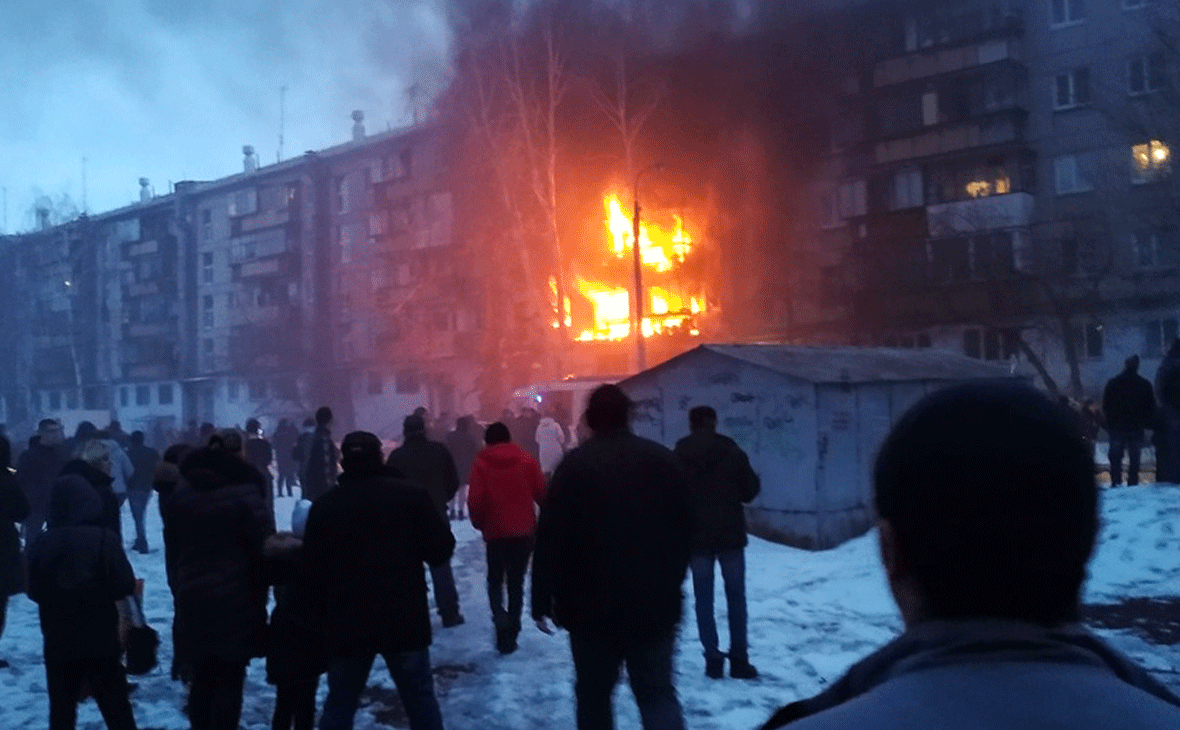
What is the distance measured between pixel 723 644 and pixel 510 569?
1.84 meters

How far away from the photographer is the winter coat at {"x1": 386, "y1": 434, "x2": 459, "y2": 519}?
30.7ft

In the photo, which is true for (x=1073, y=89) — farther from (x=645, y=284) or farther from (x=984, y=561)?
(x=984, y=561)

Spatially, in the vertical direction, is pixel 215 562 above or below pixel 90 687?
above

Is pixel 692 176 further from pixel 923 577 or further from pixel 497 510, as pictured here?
pixel 923 577

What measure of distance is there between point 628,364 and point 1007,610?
132 ft

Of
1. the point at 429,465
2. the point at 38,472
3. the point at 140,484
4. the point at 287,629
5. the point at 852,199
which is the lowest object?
the point at 287,629

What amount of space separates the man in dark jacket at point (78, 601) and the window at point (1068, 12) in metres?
40.7

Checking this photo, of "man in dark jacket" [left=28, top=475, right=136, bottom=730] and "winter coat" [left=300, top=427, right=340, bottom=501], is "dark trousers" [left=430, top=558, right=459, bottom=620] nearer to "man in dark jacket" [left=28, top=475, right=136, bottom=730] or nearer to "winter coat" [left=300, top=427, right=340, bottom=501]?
"winter coat" [left=300, top=427, right=340, bottom=501]

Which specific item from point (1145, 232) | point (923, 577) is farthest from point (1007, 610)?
point (1145, 232)

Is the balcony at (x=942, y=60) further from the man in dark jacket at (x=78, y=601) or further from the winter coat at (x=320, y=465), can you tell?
the man in dark jacket at (x=78, y=601)

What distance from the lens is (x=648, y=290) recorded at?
1746 inches

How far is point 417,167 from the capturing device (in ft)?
180

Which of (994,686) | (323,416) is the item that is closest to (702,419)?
(323,416)

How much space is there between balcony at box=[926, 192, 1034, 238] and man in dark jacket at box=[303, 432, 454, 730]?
1452 inches
